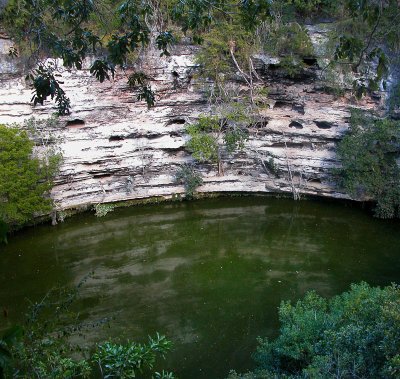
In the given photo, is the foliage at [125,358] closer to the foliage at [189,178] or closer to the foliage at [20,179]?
the foliage at [20,179]

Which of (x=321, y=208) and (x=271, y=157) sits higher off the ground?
(x=271, y=157)

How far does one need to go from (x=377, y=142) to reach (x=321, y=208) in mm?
2955

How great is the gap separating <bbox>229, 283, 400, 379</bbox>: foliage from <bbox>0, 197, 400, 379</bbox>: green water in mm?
1822

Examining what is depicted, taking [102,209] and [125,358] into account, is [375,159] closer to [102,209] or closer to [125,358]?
[102,209]

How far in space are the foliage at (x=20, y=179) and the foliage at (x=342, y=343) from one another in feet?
29.6

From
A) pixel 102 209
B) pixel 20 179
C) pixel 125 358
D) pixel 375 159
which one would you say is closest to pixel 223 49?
pixel 375 159

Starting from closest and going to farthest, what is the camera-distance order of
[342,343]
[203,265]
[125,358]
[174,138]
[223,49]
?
[125,358]
[342,343]
[203,265]
[223,49]
[174,138]

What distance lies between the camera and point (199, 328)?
935 cm

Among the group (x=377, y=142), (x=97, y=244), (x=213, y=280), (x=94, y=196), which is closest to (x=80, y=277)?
(x=97, y=244)

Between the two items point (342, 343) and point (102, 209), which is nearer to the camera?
point (342, 343)

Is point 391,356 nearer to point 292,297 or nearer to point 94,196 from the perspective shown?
point 292,297

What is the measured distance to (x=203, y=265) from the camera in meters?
12.2

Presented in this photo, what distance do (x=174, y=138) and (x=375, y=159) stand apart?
23.1ft

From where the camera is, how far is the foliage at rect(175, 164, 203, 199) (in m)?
16.2
